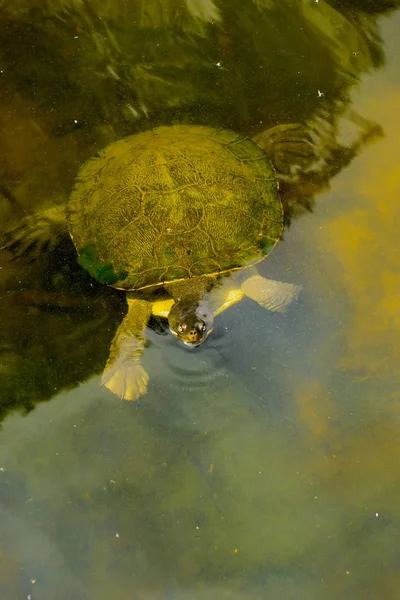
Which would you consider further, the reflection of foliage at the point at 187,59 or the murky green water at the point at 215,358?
the reflection of foliage at the point at 187,59

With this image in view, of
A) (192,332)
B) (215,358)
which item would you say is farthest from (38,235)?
(215,358)

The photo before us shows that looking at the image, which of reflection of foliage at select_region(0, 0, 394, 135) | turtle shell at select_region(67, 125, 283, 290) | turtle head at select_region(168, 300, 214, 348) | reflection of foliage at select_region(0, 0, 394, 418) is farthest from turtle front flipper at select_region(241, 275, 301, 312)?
reflection of foliage at select_region(0, 0, 394, 135)

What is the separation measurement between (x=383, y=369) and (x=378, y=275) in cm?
64

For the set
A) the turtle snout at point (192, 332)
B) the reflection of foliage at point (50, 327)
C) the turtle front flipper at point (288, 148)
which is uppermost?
the turtle front flipper at point (288, 148)

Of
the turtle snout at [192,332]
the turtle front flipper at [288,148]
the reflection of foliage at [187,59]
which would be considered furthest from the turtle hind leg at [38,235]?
the turtle front flipper at [288,148]

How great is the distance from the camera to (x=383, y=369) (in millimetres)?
3199

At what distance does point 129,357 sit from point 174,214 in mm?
934

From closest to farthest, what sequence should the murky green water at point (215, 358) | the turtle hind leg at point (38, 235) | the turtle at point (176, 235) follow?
the murky green water at point (215, 358) → the turtle at point (176, 235) → the turtle hind leg at point (38, 235)

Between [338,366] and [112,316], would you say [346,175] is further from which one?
[112,316]

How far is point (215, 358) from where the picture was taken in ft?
10.7

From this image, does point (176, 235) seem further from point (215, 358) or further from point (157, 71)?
point (157, 71)

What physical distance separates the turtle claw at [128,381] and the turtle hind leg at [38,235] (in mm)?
1084

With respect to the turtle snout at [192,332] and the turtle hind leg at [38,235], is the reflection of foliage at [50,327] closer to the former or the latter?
the turtle hind leg at [38,235]

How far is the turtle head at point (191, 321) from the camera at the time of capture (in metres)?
3.12
